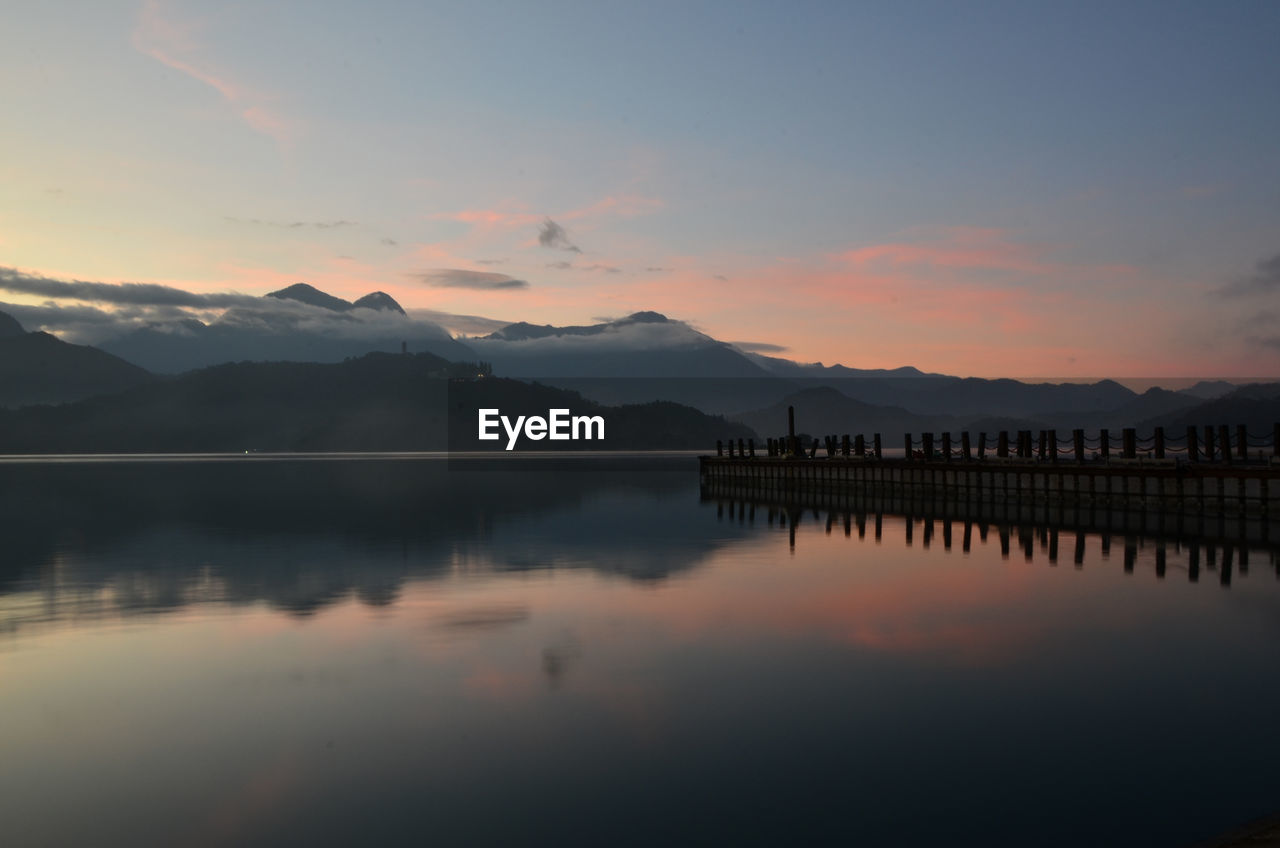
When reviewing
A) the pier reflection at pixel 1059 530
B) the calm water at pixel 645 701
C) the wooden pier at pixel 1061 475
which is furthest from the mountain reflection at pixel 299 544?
the wooden pier at pixel 1061 475

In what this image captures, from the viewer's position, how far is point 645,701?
1578cm

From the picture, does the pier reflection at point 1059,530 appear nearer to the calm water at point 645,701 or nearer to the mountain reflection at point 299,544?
the calm water at point 645,701

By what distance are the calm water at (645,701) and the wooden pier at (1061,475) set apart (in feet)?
55.4

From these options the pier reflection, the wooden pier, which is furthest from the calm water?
the wooden pier

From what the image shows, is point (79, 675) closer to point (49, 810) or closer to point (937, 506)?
point (49, 810)

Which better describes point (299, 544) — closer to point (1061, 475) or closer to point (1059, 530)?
point (1059, 530)

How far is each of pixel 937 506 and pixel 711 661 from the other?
4531 cm

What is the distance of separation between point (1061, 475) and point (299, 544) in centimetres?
4320

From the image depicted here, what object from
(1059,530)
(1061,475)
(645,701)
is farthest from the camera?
(1061,475)

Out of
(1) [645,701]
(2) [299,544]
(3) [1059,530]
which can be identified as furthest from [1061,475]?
(1) [645,701]

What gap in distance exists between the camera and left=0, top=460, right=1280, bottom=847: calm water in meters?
10.9

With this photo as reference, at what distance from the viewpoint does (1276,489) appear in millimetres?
46125

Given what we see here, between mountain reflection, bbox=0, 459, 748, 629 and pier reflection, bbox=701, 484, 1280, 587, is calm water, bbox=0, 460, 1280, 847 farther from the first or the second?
pier reflection, bbox=701, 484, 1280, 587

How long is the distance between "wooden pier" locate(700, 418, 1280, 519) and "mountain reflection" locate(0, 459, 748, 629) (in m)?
12.8
